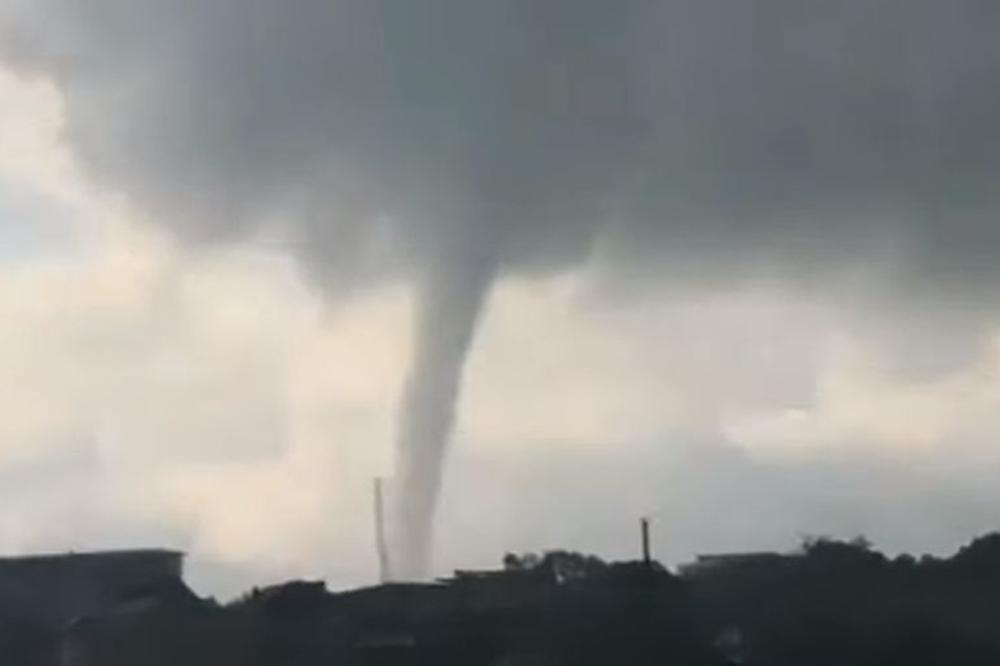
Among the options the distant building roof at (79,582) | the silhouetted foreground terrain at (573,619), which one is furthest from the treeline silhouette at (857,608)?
the distant building roof at (79,582)

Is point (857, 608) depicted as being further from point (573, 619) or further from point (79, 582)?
Answer: point (79, 582)

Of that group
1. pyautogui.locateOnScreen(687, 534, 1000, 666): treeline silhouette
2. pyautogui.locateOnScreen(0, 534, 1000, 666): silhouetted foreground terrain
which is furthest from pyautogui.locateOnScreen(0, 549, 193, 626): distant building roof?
pyautogui.locateOnScreen(687, 534, 1000, 666): treeline silhouette

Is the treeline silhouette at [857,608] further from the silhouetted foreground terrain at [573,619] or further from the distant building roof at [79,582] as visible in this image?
the distant building roof at [79,582]

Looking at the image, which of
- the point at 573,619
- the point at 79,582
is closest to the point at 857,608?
the point at 573,619

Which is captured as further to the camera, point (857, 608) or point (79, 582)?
point (79, 582)

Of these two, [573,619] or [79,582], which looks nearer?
[573,619]

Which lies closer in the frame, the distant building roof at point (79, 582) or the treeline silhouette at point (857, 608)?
the treeline silhouette at point (857, 608)

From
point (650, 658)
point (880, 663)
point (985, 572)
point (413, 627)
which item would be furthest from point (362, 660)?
point (985, 572)

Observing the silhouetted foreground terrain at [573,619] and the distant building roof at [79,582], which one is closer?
the silhouetted foreground terrain at [573,619]
